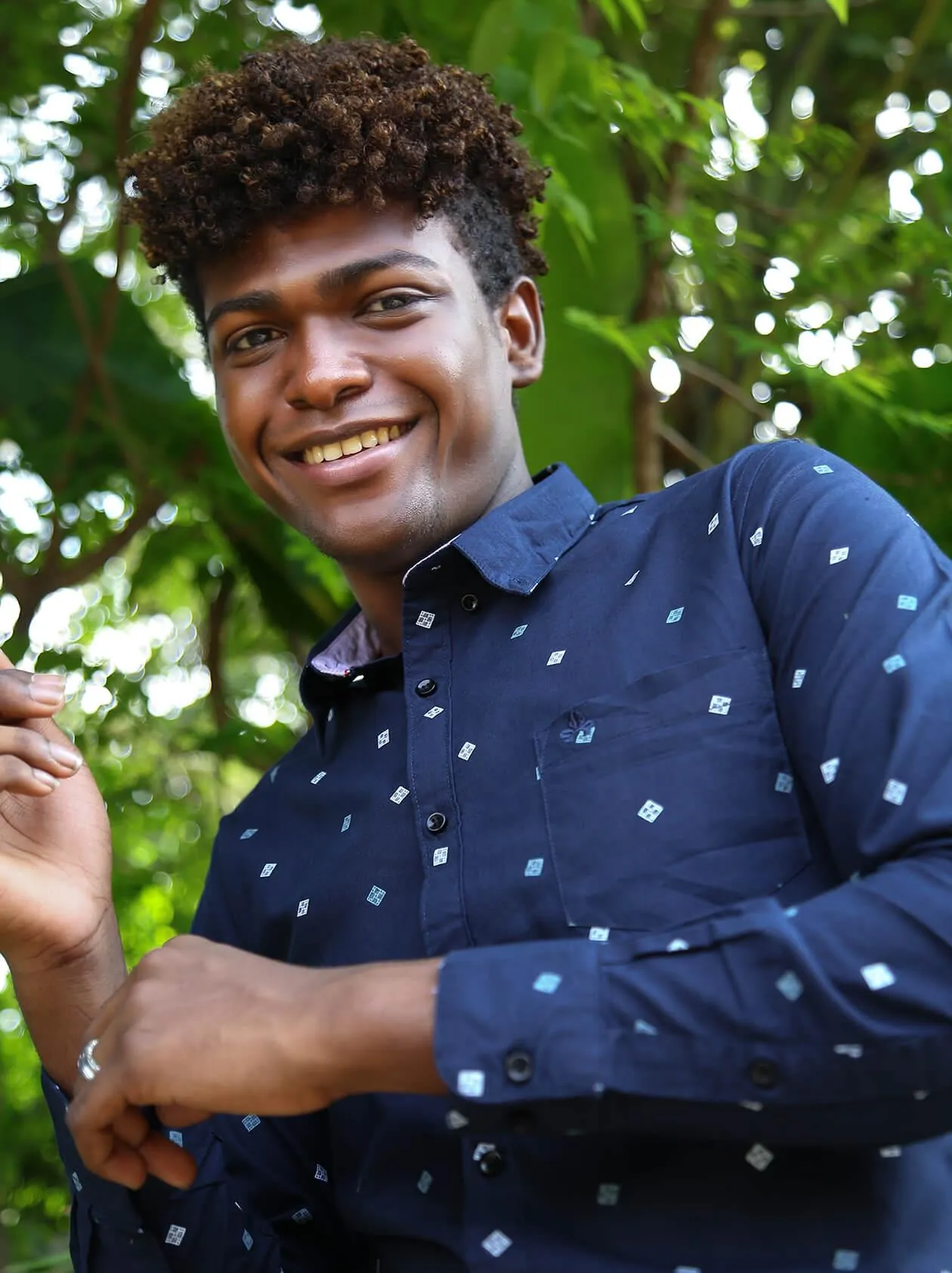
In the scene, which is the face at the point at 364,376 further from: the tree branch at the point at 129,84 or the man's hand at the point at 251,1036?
the tree branch at the point at 129,84

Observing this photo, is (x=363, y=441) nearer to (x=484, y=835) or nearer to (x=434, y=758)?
(x=434, y=758)

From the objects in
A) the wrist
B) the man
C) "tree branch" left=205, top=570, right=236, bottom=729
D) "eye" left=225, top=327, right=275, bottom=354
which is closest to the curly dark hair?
the man

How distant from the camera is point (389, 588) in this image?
6.72 ft

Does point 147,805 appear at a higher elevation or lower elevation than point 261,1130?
lower

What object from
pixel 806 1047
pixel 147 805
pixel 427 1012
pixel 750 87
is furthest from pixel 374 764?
pixel 750 87

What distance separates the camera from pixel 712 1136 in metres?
1.27

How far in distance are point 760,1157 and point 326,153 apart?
1.24 meters

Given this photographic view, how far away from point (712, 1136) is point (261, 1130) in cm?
78

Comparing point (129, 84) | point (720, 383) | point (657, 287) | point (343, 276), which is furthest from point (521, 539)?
point (129, 84)

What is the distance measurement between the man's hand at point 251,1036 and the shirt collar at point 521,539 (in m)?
0.59

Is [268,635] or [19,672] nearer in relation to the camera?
[19,672]

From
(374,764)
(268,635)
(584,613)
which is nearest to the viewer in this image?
(584,613)

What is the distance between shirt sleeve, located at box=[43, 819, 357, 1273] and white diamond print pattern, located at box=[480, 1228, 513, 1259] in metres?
0.39

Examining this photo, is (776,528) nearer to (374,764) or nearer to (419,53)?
(374,764)
